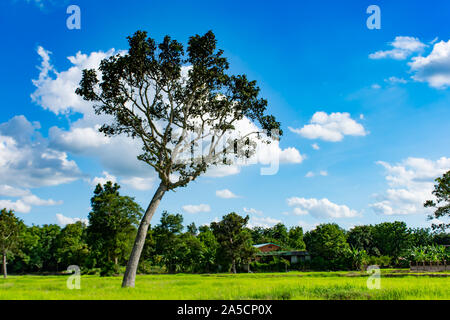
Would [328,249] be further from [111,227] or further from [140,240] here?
[140,240]

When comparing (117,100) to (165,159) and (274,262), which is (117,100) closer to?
(165,159)

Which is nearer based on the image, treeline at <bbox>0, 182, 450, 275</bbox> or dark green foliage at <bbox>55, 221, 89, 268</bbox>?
treeline at <bbox>0, 182, 450, 275</bbox>

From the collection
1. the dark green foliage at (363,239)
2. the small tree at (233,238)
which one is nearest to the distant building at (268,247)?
the dark green foliage at (363,239)

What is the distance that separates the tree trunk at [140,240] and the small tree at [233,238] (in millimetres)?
41237

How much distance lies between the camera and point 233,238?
59.8 meters

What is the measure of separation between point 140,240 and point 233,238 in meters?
42.7

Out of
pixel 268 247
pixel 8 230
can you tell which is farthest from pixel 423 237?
pixel 8 230

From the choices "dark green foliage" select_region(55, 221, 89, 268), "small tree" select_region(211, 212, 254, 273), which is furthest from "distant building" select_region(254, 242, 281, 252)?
"dark green foliage" select_region(55, 221, 89, 268)

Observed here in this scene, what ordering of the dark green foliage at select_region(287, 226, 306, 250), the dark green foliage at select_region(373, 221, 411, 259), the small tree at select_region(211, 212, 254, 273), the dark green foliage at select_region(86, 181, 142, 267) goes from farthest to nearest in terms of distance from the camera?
the dark green foliage at select_region(287, 226, 306, 250) < the dark green foliage at select_region(373, 221, 411, 259) < the small tree at select_region(211, 212, 254, 273) < the dark green foliage at select_region(86, 181, 142, 267)

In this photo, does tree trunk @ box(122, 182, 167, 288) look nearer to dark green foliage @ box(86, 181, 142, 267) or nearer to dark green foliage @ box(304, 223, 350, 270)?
dark green foliage @ box(86, 181, 142, 267)

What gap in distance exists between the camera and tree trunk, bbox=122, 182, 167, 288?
58.7 feet

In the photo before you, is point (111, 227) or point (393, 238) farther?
point (393, 238)

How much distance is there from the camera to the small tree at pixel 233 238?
58781 millimetres

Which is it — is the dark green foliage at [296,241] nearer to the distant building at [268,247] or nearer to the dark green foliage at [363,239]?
the distant building at [268,247]
